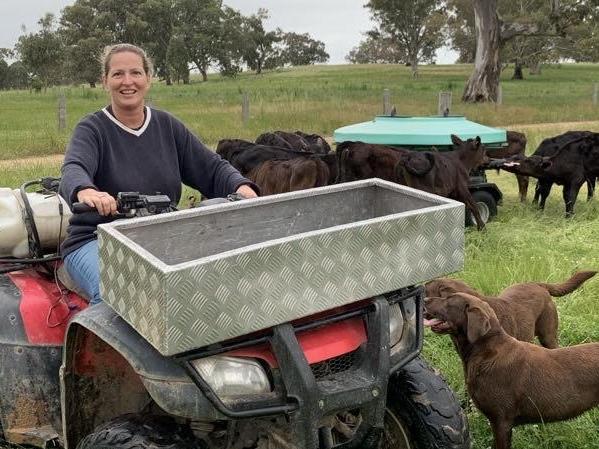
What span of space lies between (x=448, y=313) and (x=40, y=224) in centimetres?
223

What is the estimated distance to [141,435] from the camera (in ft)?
8.77

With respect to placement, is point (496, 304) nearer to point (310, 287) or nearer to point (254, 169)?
point (310, 287)

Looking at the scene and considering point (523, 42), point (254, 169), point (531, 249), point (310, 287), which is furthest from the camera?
point (523, 42)

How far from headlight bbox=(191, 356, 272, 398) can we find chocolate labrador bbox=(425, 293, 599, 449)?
1.86m

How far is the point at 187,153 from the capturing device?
13.5ft

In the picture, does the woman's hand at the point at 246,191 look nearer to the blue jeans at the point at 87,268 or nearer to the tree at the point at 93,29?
the blue jeans at the point at 87,268

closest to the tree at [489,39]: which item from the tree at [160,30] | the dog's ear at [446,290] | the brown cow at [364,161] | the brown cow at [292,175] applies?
the brown cow at [364,161]

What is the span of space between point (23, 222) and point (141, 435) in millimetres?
1571

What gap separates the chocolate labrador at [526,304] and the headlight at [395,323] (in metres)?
1.87

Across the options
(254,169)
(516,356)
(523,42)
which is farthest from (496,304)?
(523,42)

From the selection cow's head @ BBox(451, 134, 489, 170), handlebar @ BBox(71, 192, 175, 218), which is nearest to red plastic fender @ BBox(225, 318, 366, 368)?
handlebar @ BBox(71, 192, 175, 218)

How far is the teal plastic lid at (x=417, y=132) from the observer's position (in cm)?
1118

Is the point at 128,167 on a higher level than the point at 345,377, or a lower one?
higher

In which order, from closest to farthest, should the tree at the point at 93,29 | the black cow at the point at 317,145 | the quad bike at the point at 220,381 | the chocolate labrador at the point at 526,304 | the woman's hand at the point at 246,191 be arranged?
the quad bike at the point at 220,381, the woman's hand at the point at 246,191, the chocolate labrador at the point at 526,304, the black cow at the point at 317,145, the tree at the point at 93,29
